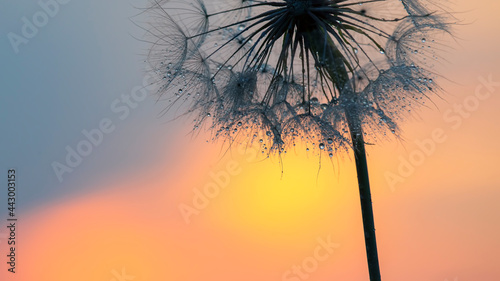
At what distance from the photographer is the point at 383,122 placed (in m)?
8.98

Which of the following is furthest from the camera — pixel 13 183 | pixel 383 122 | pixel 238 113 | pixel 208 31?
pixel 13 183

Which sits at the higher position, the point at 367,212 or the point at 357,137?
the point at 357,137

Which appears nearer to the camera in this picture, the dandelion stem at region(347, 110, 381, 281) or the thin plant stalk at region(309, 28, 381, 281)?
the thin plant stalk at region(309, 28, 381, 281)

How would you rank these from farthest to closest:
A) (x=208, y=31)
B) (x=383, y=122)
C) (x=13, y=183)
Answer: (x=13, y=183) < (x=208, y=31) < (x=383, y=122)

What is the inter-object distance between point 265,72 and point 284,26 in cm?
86

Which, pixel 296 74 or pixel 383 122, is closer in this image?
pixel 383 122

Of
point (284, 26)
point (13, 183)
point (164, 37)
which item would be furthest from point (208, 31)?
point (13, 183)

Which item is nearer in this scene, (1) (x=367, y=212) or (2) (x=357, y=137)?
(2) (x=357, y=137)

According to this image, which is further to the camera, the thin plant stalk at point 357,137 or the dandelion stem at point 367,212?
the dandelion stem at point 367,212

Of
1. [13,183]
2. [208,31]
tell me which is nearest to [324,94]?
[208,31]

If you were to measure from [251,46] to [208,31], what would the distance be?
2.75 feet

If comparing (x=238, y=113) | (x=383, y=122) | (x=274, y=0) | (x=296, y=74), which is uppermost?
(x=274, y=0)

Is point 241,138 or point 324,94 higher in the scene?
point 324,94

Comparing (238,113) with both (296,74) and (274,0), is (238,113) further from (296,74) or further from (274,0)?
(274,0)
